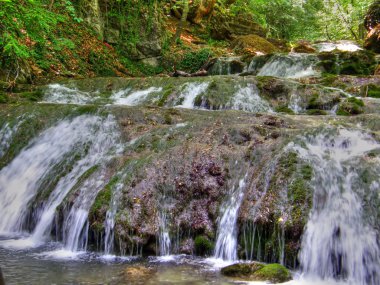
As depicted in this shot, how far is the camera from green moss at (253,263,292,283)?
12.8 feet

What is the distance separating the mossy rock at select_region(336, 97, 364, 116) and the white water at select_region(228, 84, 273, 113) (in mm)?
1562

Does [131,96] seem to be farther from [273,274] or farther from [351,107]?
[273,274]

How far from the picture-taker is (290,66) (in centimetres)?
1398

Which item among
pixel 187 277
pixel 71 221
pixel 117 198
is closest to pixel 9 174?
pixel 71 221

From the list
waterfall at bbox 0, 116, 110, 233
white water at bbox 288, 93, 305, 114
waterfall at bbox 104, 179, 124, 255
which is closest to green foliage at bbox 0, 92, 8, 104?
waterfall at bbox 0, 116, 110, 233

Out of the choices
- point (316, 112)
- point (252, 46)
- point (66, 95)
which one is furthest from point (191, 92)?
point (252, 46)

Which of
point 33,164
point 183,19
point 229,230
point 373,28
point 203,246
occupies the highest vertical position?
point 183,19

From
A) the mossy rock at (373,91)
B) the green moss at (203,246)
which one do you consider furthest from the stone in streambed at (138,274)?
the mossy rock at (373,91)

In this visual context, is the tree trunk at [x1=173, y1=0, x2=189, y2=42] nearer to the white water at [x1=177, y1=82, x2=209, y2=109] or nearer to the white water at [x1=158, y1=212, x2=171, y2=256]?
the white water at [x1=177, y1=82, x2=209, y2=109]

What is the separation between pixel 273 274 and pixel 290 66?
11150mm

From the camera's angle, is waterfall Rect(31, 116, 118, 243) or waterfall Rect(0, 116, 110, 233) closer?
→ waterfall Rect(31, 116, 118, 243)

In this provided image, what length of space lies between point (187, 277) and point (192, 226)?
1006 millimetres

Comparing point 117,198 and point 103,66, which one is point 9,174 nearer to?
point 117,198

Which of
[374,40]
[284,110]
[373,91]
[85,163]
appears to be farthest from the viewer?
[374,40]
